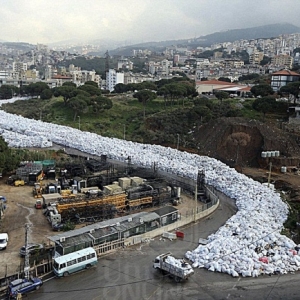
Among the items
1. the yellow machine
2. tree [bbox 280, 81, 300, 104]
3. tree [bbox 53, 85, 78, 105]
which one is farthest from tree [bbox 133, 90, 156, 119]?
the yellow machine

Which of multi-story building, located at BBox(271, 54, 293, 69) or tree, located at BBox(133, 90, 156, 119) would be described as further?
multi-story building, located at BBox(271, 54, 293, 69)

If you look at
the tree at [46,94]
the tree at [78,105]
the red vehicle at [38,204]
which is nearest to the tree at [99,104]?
the tree at [78,105]

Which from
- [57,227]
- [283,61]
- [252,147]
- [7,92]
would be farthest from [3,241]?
[283,61]

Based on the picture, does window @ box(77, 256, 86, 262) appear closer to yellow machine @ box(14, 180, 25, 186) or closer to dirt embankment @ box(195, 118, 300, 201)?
yellow machine @ box(14, 180, 25, 186)

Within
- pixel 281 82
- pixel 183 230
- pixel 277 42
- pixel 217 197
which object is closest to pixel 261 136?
pixel 217 197

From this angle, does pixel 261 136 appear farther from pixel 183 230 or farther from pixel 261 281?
pixel 261 281

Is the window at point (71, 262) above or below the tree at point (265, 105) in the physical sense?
below

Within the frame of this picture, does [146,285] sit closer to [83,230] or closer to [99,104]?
[83,230]

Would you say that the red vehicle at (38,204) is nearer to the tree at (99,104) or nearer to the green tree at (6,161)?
the green tree at (6,161)
